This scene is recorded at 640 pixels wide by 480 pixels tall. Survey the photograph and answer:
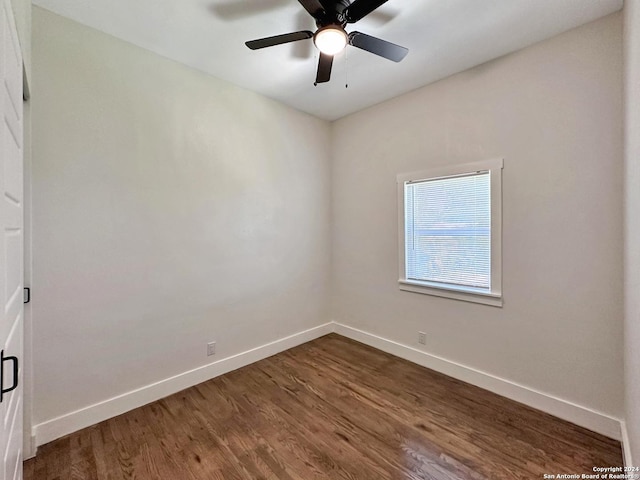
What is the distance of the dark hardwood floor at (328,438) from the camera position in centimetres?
170

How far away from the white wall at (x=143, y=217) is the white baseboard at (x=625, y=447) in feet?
9.34

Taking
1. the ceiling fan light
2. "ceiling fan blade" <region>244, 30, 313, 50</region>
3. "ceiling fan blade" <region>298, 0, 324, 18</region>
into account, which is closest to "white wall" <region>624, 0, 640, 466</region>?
the ceiling fan light

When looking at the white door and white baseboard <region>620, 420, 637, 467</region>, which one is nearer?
the white door

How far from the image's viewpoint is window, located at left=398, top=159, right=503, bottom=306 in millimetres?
2479

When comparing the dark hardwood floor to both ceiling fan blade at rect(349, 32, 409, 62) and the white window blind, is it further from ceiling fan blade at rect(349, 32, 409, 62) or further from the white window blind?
ceiling fan blade at rect(349, 32, 409, 62)

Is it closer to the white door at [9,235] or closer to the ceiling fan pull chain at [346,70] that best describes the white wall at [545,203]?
the ceiling fan pull chain at [346,70]

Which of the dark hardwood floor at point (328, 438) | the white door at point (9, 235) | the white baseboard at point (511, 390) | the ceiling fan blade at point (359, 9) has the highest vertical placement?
the ceiling fan blade at point (359, 9)

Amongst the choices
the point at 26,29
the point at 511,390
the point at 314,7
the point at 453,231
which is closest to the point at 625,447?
the point at 511,390

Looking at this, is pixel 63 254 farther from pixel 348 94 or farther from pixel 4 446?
pixel 348 94

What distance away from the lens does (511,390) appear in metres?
2.37

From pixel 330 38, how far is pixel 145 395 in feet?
9.88

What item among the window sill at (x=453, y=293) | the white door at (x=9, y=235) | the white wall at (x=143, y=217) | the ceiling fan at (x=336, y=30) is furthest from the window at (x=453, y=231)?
the white door at (x=9, y=235)

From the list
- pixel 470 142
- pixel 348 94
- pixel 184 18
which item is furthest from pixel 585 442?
pixel 184 18

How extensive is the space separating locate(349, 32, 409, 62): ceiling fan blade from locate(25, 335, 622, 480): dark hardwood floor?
8.77 ft
